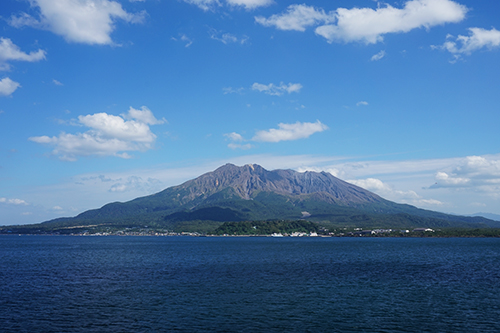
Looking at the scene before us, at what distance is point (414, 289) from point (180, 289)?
3002cm

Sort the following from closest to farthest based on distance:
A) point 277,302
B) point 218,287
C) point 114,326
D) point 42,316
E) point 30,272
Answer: point 114,326 < point 42,316 < point 277,302 < point 218,287 < point 30,272

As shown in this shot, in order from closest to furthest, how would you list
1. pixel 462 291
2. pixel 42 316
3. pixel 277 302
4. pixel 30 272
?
pixel 42 316 < pixel 277 302 < pixel 462 291 < pixel 30 272

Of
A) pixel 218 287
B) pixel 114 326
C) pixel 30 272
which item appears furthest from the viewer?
pixel 30 272

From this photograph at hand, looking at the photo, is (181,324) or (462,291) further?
(462,291)

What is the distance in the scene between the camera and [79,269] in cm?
7256

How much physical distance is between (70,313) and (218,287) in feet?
63.9

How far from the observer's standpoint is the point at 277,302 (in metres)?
41.1

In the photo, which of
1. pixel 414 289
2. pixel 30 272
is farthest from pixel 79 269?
pixel 414 289

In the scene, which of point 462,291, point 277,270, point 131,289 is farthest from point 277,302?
point 277,270

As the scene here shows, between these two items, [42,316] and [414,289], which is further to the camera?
[414,289]

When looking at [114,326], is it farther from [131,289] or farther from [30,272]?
[30,272]

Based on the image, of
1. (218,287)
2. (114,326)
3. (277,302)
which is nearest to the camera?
(114,326)

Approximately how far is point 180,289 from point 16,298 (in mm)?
18559

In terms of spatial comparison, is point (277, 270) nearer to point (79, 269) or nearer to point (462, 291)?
point (462, 291)
